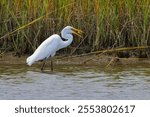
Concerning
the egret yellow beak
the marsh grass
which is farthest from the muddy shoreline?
the egret yellow beak

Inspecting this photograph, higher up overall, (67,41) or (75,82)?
(67,41)

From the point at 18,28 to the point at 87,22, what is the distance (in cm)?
117

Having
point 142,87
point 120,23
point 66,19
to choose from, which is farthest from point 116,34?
point 142,87

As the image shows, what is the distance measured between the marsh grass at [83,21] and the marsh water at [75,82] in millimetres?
424

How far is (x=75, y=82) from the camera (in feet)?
32.1

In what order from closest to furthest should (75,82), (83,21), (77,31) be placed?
(75,82) → (77,31) → (83,21)

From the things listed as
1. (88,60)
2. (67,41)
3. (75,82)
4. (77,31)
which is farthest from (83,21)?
(75,82)

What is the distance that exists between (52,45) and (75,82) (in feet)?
5.73

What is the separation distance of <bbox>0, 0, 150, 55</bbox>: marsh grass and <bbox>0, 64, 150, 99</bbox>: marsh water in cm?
42

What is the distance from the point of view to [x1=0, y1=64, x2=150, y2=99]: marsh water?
8906 millimetres

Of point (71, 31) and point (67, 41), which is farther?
point (67, 41)

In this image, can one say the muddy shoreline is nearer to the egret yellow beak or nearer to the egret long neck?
the egret long neck

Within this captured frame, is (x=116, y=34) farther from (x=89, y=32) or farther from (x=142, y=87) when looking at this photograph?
(x=142, y=87)

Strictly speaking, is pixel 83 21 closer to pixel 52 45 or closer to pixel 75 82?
pixel 52 45
